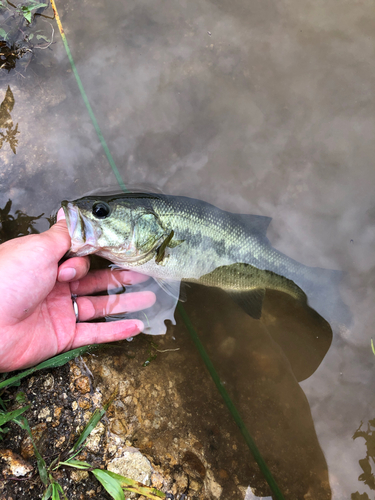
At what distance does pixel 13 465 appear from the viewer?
200 centimetres

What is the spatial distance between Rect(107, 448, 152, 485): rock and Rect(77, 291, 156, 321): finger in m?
1.28

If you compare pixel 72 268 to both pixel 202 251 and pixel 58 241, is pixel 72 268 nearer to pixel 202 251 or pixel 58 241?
pixel 58 241

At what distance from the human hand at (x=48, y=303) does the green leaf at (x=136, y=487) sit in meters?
1.09

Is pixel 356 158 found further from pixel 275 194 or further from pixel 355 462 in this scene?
pixel 355 462

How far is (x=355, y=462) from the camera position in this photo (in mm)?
2807

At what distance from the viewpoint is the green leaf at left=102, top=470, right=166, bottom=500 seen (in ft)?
7.13

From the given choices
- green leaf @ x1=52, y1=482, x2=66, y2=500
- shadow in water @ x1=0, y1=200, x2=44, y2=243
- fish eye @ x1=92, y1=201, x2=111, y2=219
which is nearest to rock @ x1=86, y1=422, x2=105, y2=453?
green leaf @ x1=52, y1=482, x2=66, y2=500

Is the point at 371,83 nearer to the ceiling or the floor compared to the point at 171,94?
nearer to the ceiling

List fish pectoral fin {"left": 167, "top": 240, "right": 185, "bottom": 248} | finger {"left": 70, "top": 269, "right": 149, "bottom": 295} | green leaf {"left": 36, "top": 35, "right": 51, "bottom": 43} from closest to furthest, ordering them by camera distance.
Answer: fish pectoral fin {"left": 167, "top": 240, "right": 185, "bottom": 248}
finger {"left": 70, "top": 269, "right": 149, "bottom": 295}
green leaf {"left": 36, "top": 35, "right": 51, "bottom": 43}

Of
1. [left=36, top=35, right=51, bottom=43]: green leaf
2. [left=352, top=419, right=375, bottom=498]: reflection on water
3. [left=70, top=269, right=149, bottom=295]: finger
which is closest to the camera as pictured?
[left=352, top=419, right=375, bottom=498]: reflection on water

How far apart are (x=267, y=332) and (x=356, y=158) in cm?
230

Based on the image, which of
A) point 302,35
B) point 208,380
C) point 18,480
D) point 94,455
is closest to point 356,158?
point 302,35

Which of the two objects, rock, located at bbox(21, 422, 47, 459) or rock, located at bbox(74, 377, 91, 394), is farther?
rock, located at bbox(74, 377, 91, 394)

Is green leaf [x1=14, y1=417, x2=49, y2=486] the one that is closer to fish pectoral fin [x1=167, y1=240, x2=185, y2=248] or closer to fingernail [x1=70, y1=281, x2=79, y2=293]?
fingernail [x1=70, y1=281, x2=79, y2=293]
